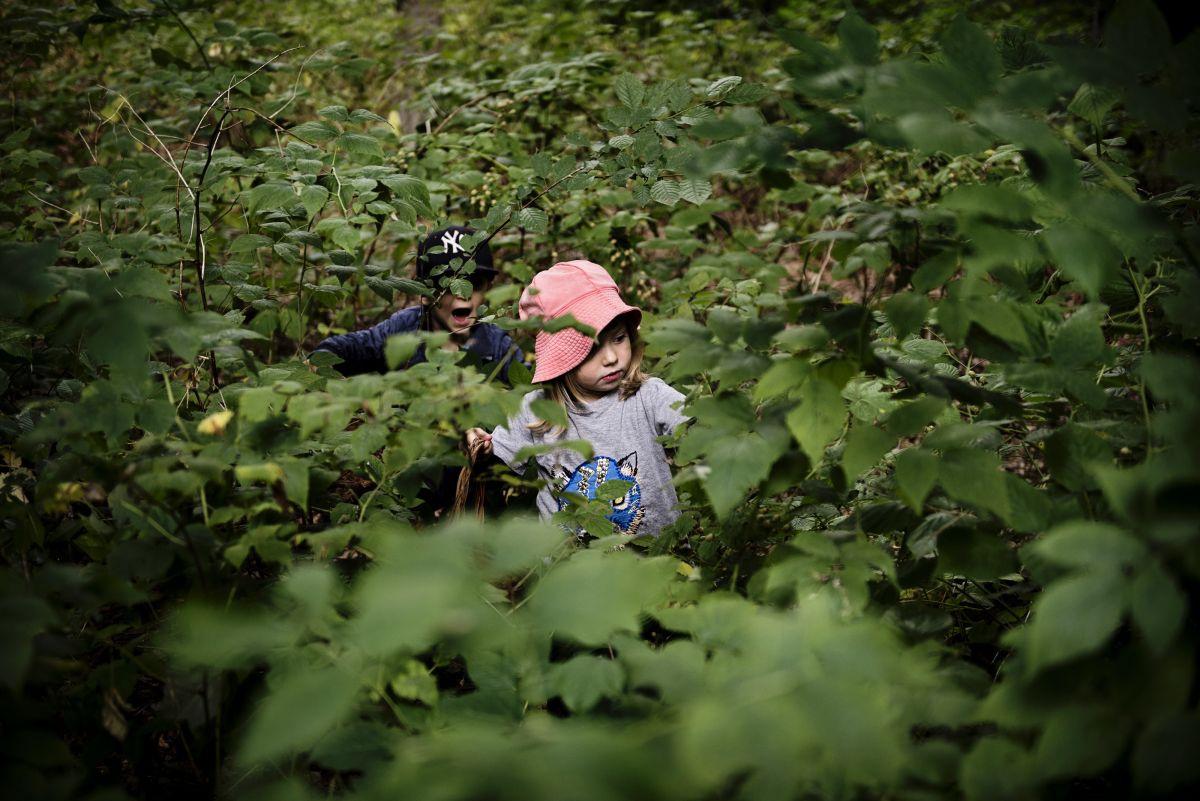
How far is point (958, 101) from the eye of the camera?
3.95 ft

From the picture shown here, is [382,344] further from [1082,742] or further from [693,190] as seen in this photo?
[1082,742]

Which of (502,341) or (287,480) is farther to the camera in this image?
(502,341)

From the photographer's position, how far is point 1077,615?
0.92 metres

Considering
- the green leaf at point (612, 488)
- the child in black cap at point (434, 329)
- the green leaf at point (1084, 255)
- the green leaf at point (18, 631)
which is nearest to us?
the green leaf at point (18, 631)

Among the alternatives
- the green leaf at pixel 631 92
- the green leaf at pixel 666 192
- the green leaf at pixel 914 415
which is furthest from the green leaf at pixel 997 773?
the green leaf at pixel 631 92

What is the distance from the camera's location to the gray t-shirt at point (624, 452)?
249 centimetres

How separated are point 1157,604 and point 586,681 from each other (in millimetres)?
744

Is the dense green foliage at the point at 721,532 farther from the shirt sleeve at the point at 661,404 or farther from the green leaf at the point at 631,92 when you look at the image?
the shirt sleeve at the point at 661,404

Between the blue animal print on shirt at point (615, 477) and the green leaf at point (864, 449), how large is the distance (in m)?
1.17

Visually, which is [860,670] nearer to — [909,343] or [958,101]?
[958,101]

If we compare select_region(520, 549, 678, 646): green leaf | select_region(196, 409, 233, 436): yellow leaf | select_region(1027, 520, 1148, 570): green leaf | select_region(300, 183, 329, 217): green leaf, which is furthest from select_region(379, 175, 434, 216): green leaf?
select_region(1027, 520, 1148, 570): green leaf

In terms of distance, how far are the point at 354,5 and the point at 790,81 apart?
9551mm

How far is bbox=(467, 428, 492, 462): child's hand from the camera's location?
224cm

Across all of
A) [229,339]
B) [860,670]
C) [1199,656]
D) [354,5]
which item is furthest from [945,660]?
[354,5]
